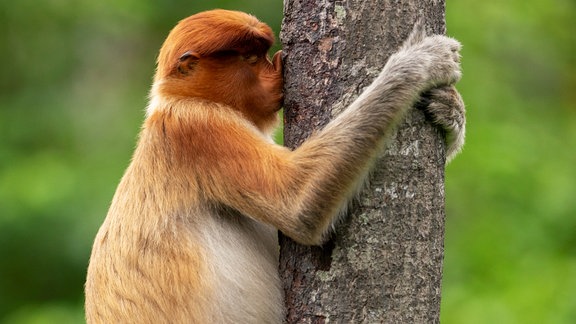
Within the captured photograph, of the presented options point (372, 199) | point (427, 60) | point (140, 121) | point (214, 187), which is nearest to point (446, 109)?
point (427, 60)

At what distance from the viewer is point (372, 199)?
139 inches

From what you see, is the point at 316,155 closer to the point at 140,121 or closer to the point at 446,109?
the point at 446,109

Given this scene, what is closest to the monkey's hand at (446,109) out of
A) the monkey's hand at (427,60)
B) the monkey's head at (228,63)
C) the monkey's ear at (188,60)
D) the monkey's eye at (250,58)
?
the monkey's hand at (427,60)

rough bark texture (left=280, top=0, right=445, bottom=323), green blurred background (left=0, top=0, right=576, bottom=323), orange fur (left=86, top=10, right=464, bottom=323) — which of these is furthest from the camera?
green blurred background (left=0, top=0, right=576, bottom=323)

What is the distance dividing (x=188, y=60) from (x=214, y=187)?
0.59 meters

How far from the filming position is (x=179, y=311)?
387 cm

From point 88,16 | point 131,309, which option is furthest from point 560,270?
point 88,16

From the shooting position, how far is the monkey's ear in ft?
13.1

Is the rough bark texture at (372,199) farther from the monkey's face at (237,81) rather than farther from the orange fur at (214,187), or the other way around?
the monkey's face at (237,81)

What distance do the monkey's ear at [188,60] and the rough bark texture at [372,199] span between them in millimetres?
538

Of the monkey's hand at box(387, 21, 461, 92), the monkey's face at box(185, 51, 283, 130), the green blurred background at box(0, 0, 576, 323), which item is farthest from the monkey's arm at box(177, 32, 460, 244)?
the green blurred background at box(0, 0, 576, 323)

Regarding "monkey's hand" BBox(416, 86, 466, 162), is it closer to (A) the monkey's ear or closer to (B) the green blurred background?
(A) the monkey's ear

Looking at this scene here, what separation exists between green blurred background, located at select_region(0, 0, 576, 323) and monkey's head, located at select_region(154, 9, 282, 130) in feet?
9.11

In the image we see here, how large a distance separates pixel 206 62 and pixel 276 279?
1023 millimetres
